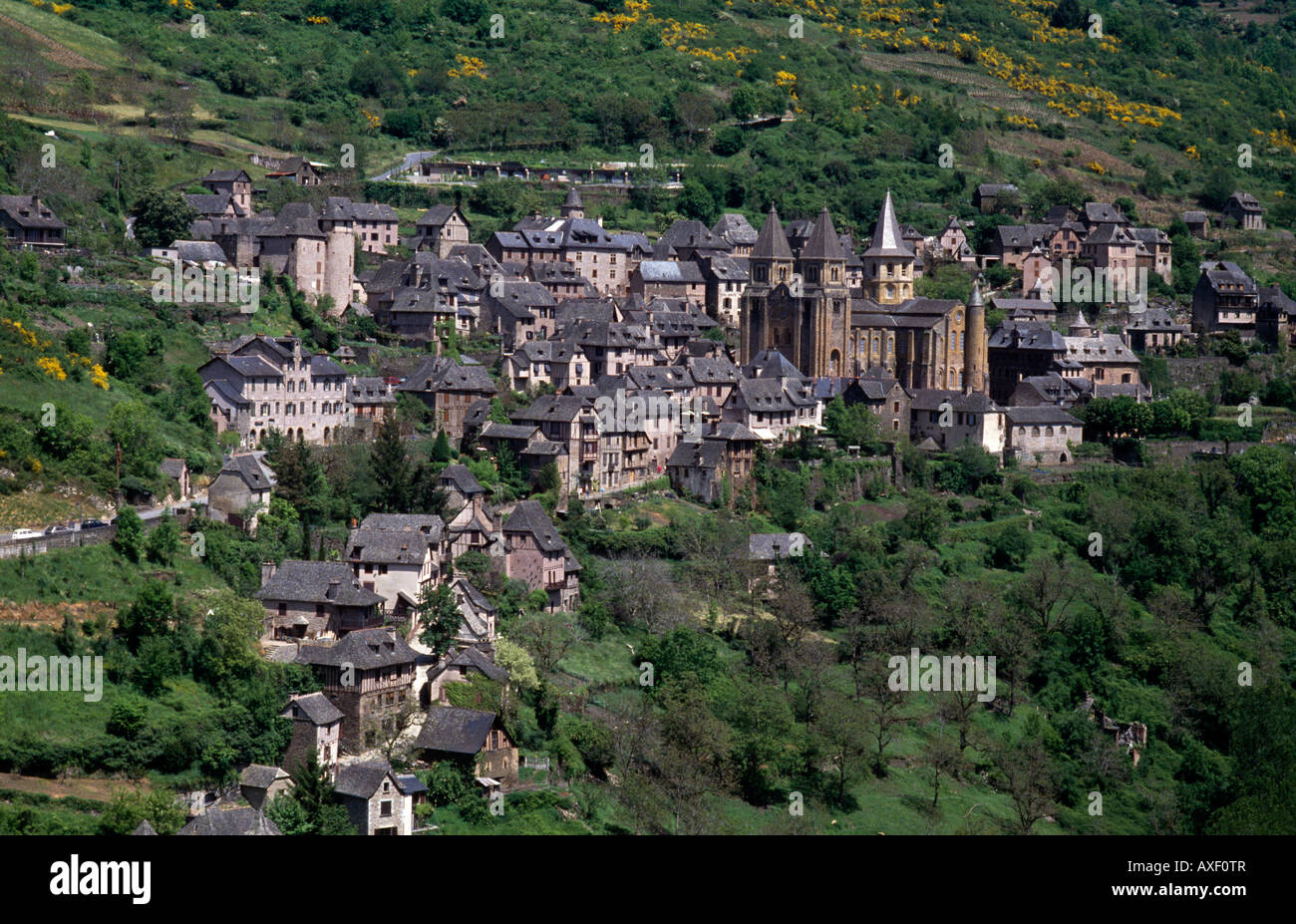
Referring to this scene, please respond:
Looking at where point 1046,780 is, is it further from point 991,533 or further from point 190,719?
point 190,719

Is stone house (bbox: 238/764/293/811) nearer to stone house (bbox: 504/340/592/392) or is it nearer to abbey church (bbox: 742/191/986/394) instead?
stone house (bbox: 504/340/592/392)

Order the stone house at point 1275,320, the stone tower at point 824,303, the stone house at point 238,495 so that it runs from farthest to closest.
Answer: the stone house at point 1275,320
the stone tower at point 824,303
the stone house at point 238,495

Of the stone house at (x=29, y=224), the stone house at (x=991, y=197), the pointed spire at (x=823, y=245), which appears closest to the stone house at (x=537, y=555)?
the stone house at (x=29, y=224)

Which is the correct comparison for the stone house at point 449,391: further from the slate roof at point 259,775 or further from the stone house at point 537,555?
the slate roof at point 259,775

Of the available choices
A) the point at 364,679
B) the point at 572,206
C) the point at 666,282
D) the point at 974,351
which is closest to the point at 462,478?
the point at 364,679

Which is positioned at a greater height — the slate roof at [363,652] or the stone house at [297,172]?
the stone house at [297,172]
